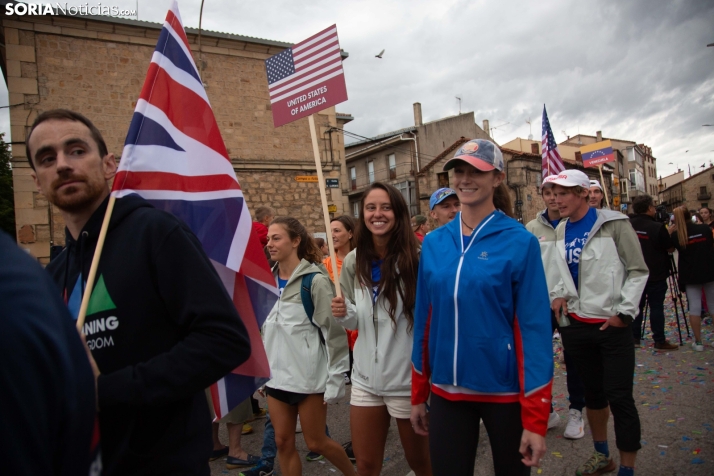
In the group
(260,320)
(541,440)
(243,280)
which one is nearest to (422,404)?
(541,440)

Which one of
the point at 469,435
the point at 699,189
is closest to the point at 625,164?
the point at 699,189

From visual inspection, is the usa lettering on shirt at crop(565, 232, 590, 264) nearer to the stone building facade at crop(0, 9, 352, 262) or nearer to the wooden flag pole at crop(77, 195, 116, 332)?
the wooden flag pole at crop(77, 195, 116, 332)

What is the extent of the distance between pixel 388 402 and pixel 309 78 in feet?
7.80

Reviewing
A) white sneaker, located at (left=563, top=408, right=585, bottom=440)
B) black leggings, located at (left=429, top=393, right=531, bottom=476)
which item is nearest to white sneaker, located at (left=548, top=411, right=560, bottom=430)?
white sneaker, located at (left=563, top=408, right=585, bottom=440)

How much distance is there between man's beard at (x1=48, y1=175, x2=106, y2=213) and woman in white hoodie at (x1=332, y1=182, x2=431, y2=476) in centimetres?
165

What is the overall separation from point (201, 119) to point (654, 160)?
123733 millimetres

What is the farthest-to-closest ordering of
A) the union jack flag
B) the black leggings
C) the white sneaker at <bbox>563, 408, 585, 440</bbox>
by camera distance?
the white sneaker at <bbox>563, 408, 585, 440</bbox> < the black leggings < the union jack flag

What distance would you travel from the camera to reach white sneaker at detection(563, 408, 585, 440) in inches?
171

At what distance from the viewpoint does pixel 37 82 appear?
15.2 metres

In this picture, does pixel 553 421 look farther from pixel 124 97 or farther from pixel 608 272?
pixel 124 97

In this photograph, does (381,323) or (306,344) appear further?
(306,344)

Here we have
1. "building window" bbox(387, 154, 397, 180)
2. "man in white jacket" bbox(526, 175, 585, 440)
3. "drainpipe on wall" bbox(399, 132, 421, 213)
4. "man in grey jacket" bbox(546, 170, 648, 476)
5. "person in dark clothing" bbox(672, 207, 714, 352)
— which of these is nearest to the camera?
"man in grey jacket" bbox(546, 170, 648, 476)

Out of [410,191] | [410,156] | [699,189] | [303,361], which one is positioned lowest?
[303,361]

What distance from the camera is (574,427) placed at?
14.3 feet
